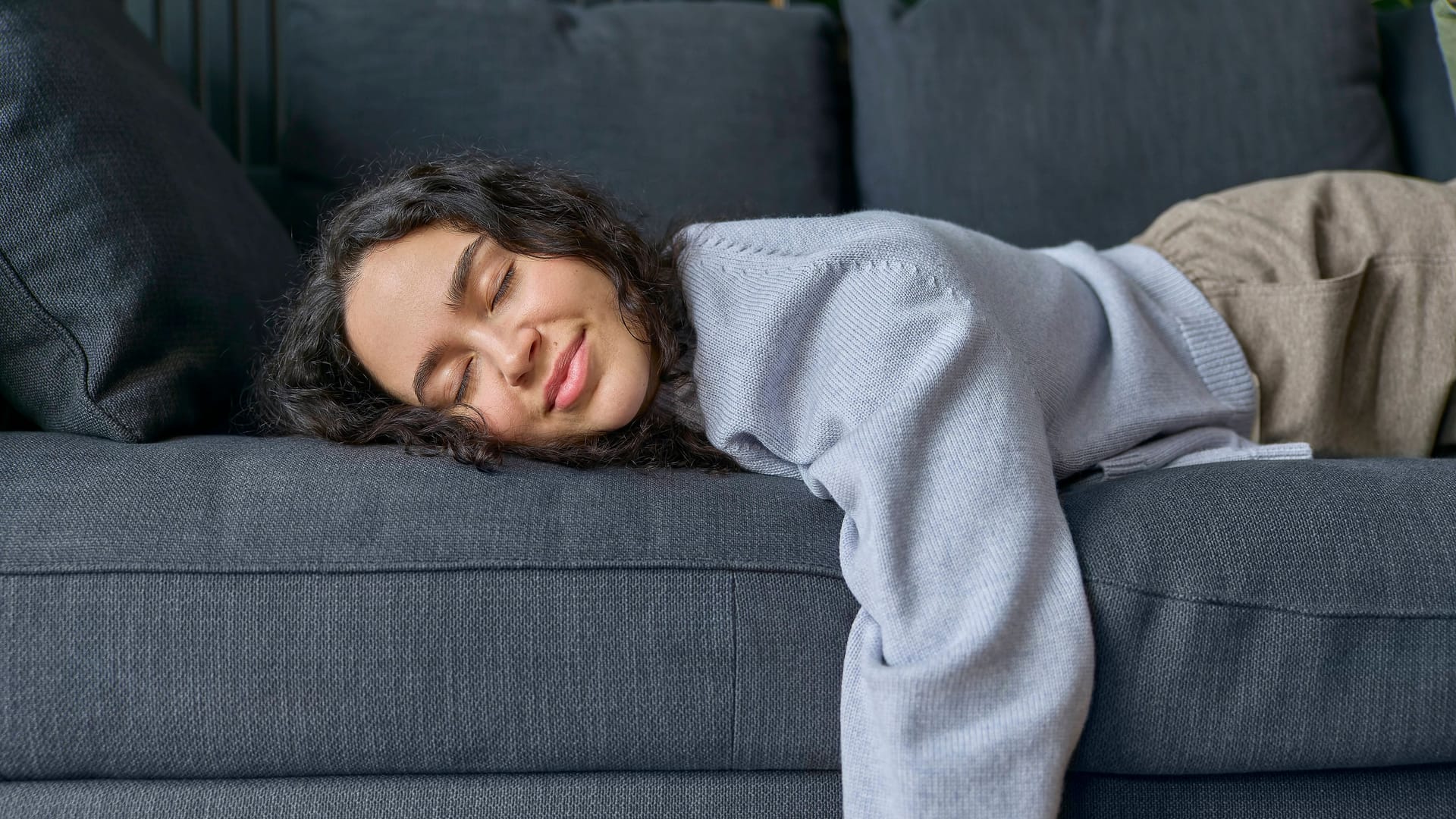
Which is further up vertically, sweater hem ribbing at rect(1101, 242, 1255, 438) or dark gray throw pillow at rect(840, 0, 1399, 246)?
dark gray throw pillow at rect(840, 0, 1399, 246)

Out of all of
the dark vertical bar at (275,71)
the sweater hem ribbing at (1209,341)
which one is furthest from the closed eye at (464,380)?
the dark vertical bar at (275,71)

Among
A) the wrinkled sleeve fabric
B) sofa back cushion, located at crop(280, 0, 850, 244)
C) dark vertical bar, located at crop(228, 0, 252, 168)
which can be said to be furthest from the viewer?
dark vertical bar, located at crop(228, 0, 252, 168)

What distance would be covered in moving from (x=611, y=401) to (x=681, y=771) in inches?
13.6

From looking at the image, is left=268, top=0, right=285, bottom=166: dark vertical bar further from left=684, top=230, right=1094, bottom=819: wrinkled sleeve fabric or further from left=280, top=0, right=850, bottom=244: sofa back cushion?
left=684, top=230, right=1094, bottom=819: wrinkled sleeve fabric

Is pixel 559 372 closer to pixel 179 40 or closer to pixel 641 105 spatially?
pixel 641 105

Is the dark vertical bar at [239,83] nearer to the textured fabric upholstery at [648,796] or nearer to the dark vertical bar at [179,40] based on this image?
the dark vertical bar at [179,40]

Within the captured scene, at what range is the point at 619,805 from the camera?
754mm

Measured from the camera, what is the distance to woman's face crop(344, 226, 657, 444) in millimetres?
938

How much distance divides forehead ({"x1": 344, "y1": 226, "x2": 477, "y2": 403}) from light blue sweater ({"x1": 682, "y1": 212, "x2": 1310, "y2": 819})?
25 cm

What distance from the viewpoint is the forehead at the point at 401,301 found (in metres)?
0.95

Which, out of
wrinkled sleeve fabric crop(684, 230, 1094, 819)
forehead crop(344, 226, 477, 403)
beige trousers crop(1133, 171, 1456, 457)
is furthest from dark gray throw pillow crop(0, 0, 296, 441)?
beige trousers crop(1133, 171, 1456, 457)

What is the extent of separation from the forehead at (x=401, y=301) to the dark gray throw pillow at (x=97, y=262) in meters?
0.16

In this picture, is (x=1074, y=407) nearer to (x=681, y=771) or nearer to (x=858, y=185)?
(x=681, y=771)

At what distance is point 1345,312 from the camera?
1.17 metres
